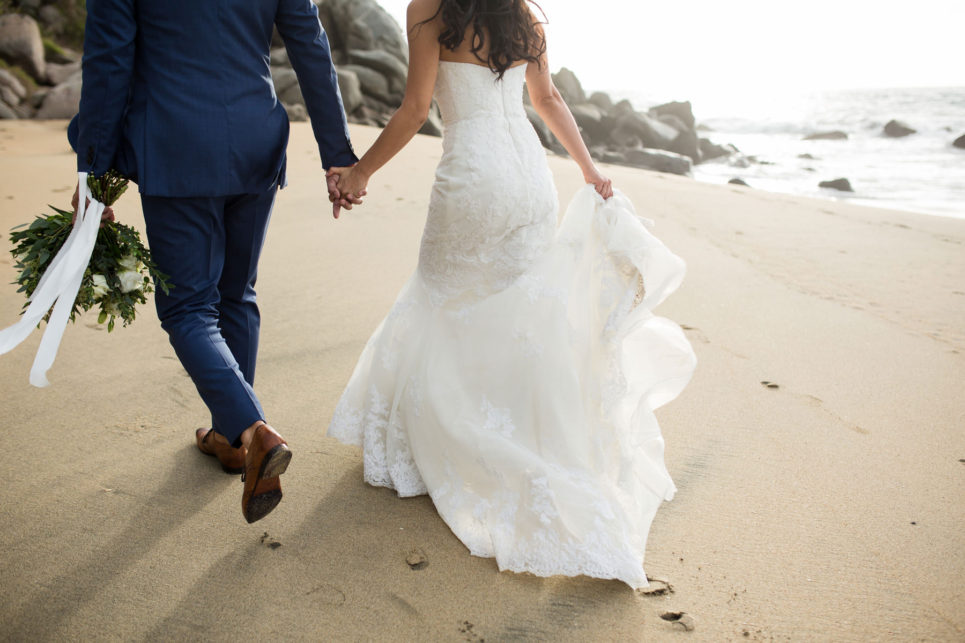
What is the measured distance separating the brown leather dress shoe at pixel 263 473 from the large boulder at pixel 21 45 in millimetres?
14050

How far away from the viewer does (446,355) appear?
2.30m

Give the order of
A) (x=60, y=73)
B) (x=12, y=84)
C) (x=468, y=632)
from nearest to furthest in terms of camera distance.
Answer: (x=468, y=632) < (x=12, y=84) < (x=60, y=73)

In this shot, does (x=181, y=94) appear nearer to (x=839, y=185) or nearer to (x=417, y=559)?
(x=417, y=559)

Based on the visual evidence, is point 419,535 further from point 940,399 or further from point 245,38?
point 940,399

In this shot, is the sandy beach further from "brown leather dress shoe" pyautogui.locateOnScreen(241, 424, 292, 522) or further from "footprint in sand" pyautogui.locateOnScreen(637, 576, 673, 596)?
"brown leather dress shoe" pyautogui.locateOnScreen(241, 424, 292, 522)

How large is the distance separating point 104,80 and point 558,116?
58.3 inches

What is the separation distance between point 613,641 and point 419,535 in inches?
27.3

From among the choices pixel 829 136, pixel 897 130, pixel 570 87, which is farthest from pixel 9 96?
pixel 897 130

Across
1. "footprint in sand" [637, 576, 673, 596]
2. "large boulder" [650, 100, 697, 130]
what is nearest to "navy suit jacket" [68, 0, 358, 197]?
"footprint in sand" [637, 576, 673, 596]

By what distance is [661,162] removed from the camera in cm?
1702

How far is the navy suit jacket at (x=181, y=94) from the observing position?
6.32 ft

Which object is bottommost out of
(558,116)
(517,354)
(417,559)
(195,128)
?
(417,559)

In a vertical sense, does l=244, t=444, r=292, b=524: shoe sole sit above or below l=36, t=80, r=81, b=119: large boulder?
below

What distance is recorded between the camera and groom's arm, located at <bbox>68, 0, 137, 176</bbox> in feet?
6.18
